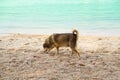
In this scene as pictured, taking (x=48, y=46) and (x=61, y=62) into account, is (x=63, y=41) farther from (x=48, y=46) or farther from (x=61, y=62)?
(x=61, y=62)

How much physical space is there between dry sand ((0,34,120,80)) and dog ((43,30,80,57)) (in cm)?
24

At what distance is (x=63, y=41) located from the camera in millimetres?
10289

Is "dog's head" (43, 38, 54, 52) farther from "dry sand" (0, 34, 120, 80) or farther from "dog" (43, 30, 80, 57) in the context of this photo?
"dry sand" (0, 34, 120, 80)

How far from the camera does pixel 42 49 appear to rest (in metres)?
11.3

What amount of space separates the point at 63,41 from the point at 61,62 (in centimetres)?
110

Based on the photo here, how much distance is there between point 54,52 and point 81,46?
4.07 feet

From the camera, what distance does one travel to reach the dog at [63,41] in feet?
33.1

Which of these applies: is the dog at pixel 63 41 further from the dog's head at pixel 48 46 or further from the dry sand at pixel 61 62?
the dry sand at pixel 61 62

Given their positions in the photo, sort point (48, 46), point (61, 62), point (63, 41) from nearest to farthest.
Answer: point (61, 62)
point (63, 41)
point (48, 46)

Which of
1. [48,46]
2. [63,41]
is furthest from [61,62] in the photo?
[48,46]

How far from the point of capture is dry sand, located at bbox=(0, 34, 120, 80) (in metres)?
8.12

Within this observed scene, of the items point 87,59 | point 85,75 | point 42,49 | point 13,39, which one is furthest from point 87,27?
point 85,75

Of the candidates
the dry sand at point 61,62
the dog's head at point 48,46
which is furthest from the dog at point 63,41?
the dry sand at point 61,62

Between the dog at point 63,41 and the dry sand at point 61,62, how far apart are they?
0.24m
